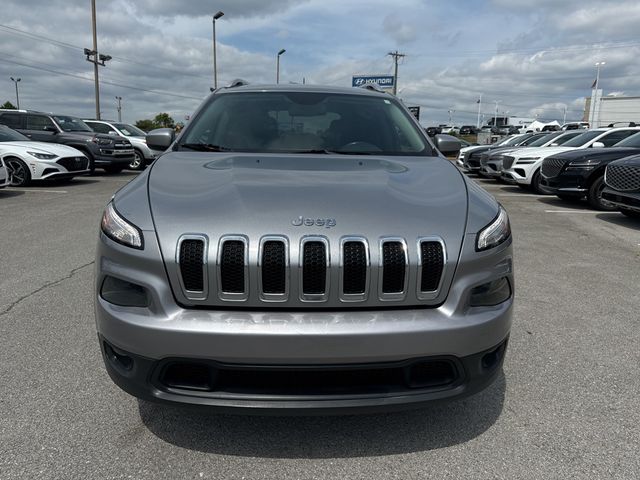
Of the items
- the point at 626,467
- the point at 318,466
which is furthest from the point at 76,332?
the point at 626,467

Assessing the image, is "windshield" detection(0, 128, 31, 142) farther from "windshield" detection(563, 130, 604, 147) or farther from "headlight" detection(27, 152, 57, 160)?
"windshield" detection(563, 130, 604, 147)

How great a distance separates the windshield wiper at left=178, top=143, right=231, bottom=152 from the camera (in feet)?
10.6

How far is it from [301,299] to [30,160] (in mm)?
12059

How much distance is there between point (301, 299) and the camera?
1975mm

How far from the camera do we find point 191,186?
240 cm

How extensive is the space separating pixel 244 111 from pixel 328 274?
2.00 m

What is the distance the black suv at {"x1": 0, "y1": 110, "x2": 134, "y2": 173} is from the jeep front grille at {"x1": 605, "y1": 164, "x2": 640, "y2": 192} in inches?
512

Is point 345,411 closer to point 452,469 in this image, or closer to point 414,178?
point 452,469

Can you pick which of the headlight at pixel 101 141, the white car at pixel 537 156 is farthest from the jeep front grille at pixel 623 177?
the headlight at pixel 101 141

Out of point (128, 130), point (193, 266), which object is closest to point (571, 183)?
point (193, 266)

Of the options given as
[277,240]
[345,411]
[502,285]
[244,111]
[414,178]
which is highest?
[244,111]

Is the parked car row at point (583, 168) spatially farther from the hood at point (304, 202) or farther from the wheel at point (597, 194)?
the hood at point (304, 202)

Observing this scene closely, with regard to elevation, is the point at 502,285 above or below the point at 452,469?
above

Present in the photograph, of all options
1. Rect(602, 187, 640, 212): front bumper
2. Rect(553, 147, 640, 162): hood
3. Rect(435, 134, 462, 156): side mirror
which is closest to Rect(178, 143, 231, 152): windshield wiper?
Rect(435, 134, 462, 156): side mirror
